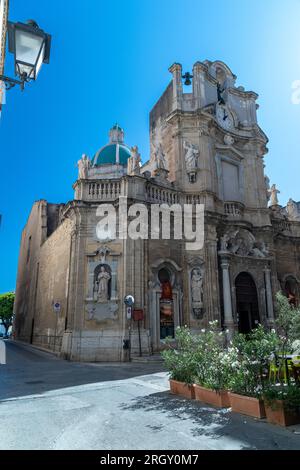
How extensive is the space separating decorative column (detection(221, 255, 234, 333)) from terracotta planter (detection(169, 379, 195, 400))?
1130 cm

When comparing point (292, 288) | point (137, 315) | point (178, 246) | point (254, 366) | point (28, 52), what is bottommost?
point (254, 366)

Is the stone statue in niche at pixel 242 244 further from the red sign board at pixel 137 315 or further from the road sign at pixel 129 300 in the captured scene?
the road sign at pixel 129 300

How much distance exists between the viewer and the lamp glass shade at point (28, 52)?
4.73m

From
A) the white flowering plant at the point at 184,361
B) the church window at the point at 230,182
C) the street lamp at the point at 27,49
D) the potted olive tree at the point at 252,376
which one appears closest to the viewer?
the street lamp at the point at 27,49

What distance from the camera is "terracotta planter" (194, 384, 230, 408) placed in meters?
7.16

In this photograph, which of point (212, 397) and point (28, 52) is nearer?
point (28, 52)

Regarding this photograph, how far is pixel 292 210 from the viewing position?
28016mm

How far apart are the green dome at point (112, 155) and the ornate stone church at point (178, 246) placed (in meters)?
0.20

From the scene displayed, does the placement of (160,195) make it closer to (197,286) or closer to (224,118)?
(197,286)

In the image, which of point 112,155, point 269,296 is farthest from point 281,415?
point 112,155

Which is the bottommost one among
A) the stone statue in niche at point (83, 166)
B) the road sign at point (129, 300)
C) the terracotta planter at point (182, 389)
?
the terracotta planter at point (182, 389)

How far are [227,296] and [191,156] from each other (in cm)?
874

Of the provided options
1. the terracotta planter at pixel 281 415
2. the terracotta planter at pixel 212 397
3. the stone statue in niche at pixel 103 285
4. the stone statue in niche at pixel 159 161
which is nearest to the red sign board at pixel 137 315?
the stone statue in niche at pixel 103 285
